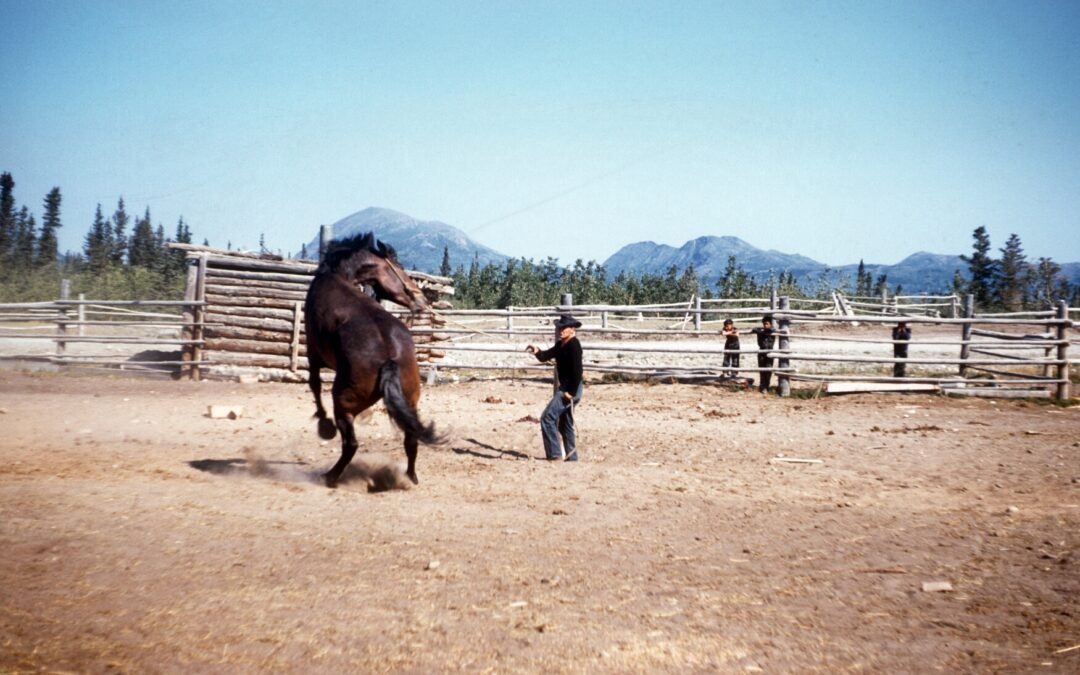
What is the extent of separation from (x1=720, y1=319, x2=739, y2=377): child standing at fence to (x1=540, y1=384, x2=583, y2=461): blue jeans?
680 centimetres

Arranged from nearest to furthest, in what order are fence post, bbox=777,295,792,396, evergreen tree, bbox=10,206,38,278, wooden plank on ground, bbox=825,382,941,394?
wooden plank on ground, bbox=825,382,941,394 → fence post, bbox=777,295,792,396 → evergreen tree, bbox=10,206,38,278

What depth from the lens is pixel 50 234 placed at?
232ft

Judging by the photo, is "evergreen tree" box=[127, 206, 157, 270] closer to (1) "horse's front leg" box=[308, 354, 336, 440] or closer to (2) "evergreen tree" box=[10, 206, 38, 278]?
(2) "evergreen tree" box=[10, 206, 38, 278]

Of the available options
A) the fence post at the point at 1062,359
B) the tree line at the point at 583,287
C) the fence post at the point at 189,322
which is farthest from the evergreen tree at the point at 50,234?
the fence post at the point at 1062,359

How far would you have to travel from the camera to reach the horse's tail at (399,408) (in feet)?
20.2

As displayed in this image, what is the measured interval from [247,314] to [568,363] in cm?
962

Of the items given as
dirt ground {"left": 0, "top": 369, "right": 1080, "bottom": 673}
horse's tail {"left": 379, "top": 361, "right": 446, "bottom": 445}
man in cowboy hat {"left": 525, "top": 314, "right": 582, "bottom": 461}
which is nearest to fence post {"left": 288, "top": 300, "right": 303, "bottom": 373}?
dirt ground {"left": 0, "top": 369, "right": 1080, "bottom": 673}

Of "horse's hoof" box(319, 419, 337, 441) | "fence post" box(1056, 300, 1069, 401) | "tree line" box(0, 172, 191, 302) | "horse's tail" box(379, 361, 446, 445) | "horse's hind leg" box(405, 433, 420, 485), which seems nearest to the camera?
"horse's tail" box(379, 361, 446, 445)

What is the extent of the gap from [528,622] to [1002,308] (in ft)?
166

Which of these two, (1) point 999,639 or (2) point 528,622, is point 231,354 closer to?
(2) point 528,622

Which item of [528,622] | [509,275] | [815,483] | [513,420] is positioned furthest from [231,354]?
[509,275]

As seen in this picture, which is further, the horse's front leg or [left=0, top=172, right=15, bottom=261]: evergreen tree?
[left=0, top=172, right=15, bottom=261]: evergreen tree

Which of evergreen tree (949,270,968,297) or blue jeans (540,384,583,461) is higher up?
evergreen tree (949,270,968,297)

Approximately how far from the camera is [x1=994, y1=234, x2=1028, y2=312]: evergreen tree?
1839 inches
